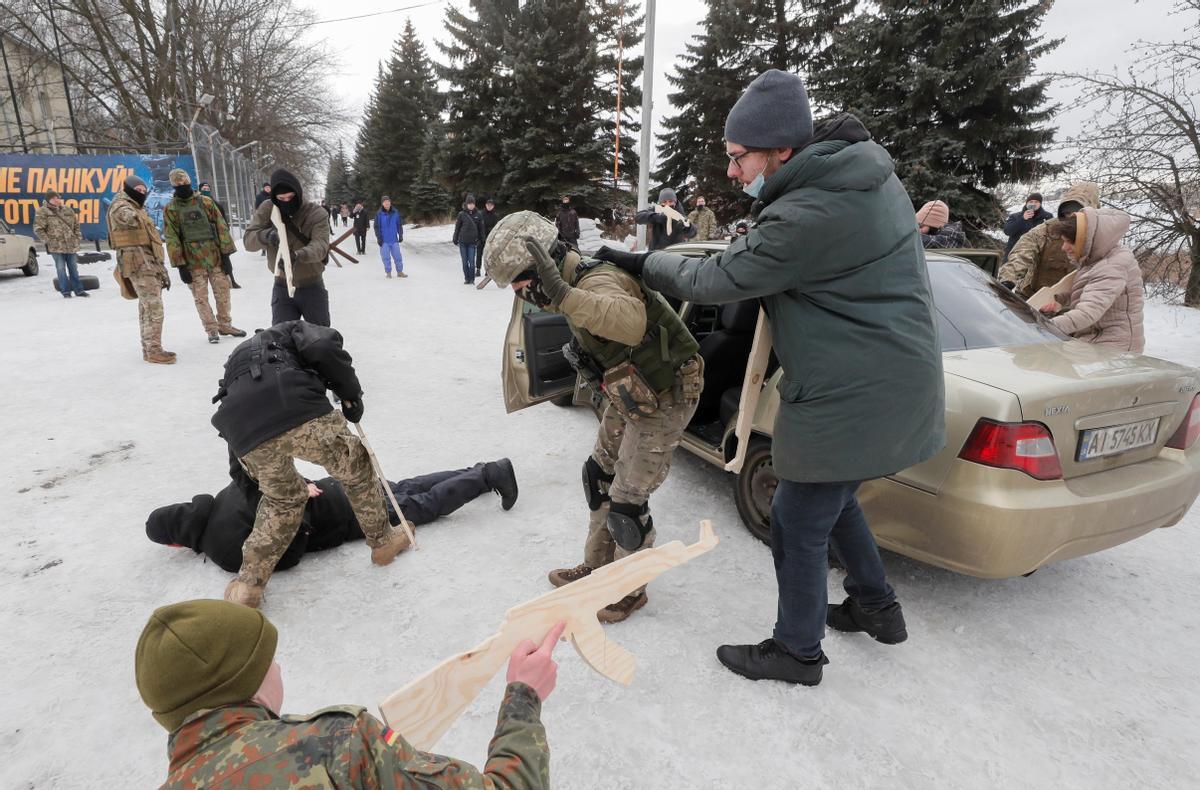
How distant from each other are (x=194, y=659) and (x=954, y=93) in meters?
16.2

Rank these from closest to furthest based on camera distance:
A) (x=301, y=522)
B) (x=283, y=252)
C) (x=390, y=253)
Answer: (x=301, y=522), (x=283, y=252), (x=390, y=253)

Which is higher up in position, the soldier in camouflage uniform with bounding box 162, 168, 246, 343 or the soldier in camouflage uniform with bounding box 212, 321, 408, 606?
the soldier in camouflage uniform with bounding box 162, 168, 246, 343

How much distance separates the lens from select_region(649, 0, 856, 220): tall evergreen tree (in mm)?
18344

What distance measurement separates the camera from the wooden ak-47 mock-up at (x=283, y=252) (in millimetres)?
4680

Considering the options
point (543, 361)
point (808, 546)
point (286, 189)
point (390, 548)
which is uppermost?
point (286, 189)

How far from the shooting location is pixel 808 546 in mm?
2158

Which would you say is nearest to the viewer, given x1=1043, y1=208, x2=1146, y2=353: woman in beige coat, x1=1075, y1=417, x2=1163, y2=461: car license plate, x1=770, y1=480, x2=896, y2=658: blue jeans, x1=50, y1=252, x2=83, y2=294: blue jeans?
x1=770, y1=480, x2=896, y2=658: blue jeans

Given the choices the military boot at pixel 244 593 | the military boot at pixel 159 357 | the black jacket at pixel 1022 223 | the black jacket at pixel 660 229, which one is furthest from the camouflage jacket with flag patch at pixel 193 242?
the black jacket at pixel 1022 223

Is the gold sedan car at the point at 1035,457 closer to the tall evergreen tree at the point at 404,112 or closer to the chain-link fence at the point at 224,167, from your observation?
the chain-link fence at the point at 224,167

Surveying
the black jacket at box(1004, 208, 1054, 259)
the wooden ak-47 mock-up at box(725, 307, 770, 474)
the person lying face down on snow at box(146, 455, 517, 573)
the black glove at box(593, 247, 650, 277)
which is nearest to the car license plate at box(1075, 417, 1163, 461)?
the wooden ak-47 mock-up at box(725, 307, 770, 474)

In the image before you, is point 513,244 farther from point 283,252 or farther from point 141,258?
point 141,258

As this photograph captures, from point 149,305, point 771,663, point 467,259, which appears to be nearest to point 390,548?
point 771,663

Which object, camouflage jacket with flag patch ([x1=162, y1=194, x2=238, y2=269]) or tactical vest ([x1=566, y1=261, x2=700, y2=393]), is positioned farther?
camouflage jacket with flag patch ([x1=162, y1=194, x2=238, y2=269])

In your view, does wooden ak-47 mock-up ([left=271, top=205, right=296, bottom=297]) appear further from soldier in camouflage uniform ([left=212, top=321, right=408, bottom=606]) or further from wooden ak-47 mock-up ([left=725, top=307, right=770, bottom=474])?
wooden ak-47 mock-up ([left=725, top=307, right=770, bottom=474])
